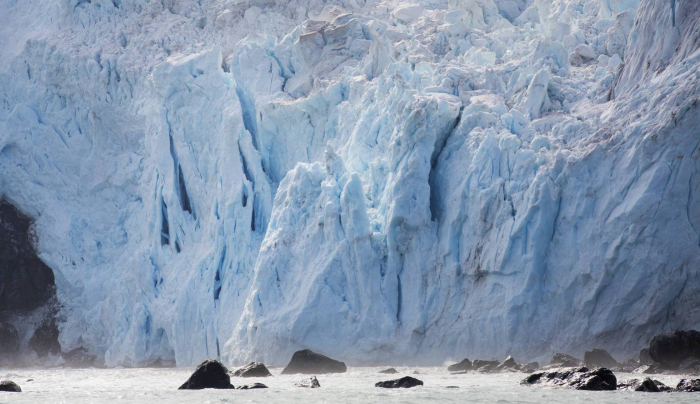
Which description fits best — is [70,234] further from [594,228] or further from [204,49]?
[594,228]

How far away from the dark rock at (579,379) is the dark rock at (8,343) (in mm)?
18899

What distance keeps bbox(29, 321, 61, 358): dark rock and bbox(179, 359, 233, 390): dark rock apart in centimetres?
1416

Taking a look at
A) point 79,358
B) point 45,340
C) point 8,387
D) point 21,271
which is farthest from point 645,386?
point 21,271

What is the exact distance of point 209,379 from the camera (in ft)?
44.4

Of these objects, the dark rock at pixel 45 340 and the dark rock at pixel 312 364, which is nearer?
the dark rock at pixel 312 364

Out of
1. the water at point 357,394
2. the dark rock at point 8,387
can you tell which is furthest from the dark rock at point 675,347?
the dark rock at point 8,387

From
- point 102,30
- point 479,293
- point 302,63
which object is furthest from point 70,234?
point 479,293

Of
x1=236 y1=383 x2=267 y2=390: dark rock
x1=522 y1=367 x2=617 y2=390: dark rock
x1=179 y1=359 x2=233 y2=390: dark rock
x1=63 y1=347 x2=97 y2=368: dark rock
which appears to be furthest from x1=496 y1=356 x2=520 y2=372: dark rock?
x1=63 y1=347 x2=97 y2=368: dark rock

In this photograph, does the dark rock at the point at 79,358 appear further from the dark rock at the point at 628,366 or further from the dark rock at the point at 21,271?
the dark rock at the point at 628,366

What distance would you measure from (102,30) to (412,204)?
14.9 metres

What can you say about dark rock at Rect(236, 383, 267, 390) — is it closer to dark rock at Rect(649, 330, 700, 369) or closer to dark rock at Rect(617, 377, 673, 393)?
dark rock at Rect(617, 377, 673, 393)

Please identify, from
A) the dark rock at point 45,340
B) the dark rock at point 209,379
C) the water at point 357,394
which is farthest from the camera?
the dark rock at point 45,340

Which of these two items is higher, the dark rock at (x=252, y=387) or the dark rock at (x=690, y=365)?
the dark rock at (x=690, y=365)

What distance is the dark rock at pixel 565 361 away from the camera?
14867 mm
